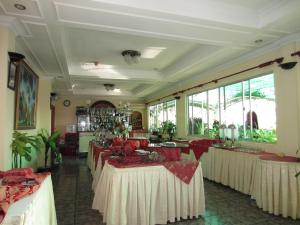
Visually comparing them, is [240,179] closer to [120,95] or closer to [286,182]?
[286,182]

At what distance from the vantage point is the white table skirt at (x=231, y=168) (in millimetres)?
3968

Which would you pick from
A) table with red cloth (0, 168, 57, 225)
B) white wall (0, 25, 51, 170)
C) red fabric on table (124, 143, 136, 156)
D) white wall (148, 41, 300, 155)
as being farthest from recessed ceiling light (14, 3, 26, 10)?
white wall (148, 41, 300, 155)

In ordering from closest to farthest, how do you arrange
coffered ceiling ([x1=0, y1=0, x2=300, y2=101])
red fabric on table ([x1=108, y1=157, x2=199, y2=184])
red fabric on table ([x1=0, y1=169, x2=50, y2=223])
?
red fabric on table ([x1=0, y1=169, x2=50, y2=223]) → coffered ceiling ([x1=0, y1=0, x2=300, y2=101]) → red fabric on table ([x1=108, y1=157, x2=199, y2=184])

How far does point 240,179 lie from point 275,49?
2.52 m

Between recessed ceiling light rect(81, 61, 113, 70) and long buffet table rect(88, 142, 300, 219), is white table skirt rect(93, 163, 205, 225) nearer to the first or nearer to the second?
long buffet table rect(88, 142, 300, 219)

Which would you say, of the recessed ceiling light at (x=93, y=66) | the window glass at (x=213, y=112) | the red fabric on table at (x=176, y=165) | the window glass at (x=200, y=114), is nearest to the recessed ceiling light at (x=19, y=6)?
the red fabric on table at (x=176, y=165)

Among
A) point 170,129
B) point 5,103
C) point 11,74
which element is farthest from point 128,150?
point 170,129

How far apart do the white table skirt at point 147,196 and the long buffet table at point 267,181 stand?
41.4 inches

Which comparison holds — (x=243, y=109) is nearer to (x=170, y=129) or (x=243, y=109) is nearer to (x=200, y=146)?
(x=200, y=146)

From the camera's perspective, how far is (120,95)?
11273mm

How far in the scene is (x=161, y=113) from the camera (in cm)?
991

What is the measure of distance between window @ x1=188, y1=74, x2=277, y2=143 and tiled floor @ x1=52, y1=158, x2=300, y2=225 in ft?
4.35

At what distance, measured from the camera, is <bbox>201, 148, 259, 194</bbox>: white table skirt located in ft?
13.0

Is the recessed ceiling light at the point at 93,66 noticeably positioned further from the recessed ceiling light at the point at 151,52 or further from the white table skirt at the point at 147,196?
the white table skirt at the point at 147,196
